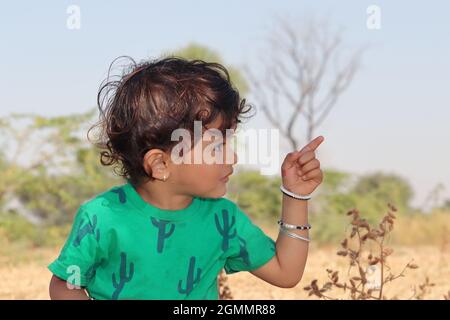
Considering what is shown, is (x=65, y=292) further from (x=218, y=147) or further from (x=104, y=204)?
(x=218, y=147)

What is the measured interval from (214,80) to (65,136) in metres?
5.87

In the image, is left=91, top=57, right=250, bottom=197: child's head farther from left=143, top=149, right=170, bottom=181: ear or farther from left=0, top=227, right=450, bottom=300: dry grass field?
left=0, top=227, right=450, bottom=300: dry grass field

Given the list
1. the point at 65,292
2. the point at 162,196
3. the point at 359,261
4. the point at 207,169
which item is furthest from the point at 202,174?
the point at 359,261

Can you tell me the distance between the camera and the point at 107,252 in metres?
2.42

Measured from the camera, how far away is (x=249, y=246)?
2559 millimetres

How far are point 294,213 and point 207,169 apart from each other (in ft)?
1.09

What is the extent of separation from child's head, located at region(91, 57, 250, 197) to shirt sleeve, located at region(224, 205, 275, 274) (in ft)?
0.59

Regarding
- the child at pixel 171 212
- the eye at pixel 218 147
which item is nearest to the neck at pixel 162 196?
the child at pixel 171 212

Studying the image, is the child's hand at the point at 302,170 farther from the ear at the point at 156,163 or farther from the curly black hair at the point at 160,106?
the ear at the point at 156,163

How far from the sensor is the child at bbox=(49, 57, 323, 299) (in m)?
2.42

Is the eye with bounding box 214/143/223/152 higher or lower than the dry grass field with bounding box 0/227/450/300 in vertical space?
higher

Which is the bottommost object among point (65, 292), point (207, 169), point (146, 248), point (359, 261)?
point (359, 261)

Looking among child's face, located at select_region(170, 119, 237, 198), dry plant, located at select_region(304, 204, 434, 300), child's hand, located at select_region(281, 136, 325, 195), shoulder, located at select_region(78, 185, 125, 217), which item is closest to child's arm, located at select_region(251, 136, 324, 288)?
child's hand, located at select_region(281, 136, 325, 195)
